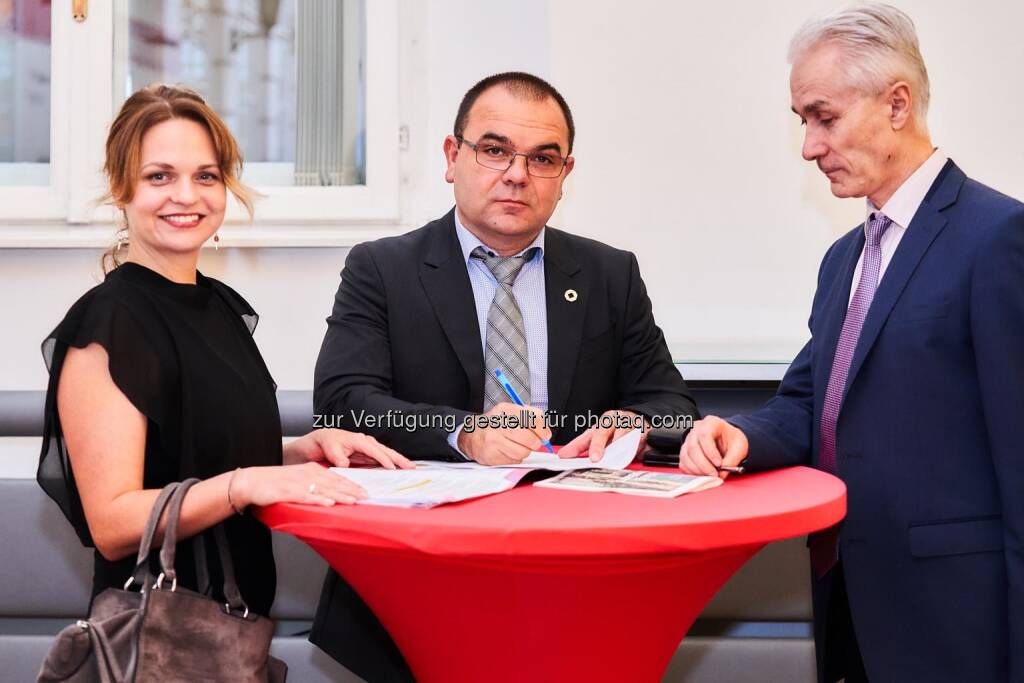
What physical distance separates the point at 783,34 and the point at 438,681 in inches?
87.1

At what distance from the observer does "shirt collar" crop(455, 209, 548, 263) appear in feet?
8.15

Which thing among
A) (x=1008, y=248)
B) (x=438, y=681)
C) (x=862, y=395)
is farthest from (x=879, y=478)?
(x=438, y=681)

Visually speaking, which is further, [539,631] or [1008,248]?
[1008,248]

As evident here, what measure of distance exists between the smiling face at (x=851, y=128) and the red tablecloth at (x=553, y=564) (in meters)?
0.63

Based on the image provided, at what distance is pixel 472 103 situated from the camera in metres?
2.51

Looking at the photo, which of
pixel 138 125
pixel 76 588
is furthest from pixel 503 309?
pixel 76 588

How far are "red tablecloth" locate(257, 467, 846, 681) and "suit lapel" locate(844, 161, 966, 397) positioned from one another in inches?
11.0

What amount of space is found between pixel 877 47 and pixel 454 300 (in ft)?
3.42

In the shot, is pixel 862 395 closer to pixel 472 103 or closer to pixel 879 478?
pixel 879 478

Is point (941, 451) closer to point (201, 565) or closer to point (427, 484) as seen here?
point (427, 484)

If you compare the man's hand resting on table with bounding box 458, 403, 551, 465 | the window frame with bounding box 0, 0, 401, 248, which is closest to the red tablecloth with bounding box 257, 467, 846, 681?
the man's hand resting on table with bounding box 458, 403, 551, 465

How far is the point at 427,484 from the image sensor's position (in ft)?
5.38

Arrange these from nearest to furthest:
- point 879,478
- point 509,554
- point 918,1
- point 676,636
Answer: point 509,554 → point 676,636 → point 879,478 → point 918,1

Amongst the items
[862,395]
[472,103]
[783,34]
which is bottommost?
[862,395]
